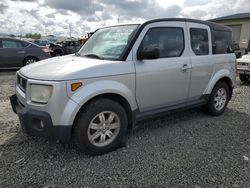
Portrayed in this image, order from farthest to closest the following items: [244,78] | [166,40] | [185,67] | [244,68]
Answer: [244,78] < [244,68] < [185,67] < [166,40]

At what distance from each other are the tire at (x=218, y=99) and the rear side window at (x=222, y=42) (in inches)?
26.9

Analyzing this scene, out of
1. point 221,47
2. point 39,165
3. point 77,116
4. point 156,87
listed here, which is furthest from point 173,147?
point 221,47

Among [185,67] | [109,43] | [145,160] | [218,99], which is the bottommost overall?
[145,160]

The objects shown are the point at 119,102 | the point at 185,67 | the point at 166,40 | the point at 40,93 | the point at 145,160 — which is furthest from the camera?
the point at 185,67

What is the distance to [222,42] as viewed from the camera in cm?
502

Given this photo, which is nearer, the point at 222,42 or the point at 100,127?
the point at 100,127

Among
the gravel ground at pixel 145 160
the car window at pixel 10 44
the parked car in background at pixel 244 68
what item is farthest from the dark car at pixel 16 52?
the parked car in background at pixel 244 68

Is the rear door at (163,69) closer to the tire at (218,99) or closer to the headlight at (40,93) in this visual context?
the tire at (218,99)

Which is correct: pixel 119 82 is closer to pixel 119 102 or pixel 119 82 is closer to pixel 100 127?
pixel 119 102

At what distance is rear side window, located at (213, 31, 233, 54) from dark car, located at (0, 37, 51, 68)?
27.0ft

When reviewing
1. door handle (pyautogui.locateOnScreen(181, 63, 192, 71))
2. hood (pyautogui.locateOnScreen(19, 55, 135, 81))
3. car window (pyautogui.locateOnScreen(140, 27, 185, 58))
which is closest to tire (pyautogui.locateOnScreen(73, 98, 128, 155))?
hood (pyautogui.locateOnScreen(19, 55, 135, 81))

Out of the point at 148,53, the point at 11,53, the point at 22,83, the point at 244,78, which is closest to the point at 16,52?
the point at 11,53

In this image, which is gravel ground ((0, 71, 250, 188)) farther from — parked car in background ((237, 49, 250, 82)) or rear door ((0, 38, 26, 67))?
rear door ((0, 38, 26, 67))

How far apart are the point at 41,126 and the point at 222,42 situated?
12.9 ft
